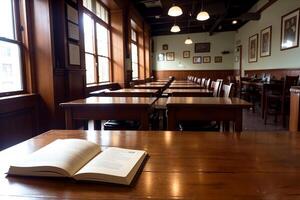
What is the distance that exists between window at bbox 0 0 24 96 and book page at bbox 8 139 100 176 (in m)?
2.25

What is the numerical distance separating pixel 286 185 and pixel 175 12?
5.18 metres

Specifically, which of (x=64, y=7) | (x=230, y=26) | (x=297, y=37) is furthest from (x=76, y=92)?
(x=230, y=26)

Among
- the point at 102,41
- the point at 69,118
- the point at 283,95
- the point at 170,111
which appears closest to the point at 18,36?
the point at 69,118

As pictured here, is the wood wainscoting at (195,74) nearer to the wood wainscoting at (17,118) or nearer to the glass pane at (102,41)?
the glass pane at (102,41)

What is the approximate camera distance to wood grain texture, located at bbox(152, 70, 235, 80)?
12.6 metres

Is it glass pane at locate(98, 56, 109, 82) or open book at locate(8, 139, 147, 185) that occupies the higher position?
glass pane at locate(98, 56, 109, 82)

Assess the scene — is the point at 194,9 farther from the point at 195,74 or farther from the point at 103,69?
the point at 195,74

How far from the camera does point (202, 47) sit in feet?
41.2

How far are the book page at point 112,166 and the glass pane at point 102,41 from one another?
5.17 metres

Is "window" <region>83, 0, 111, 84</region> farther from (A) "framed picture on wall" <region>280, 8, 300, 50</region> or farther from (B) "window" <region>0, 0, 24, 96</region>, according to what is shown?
(A) "framed picture on wall" <region>280, 8, 300, 50</region>

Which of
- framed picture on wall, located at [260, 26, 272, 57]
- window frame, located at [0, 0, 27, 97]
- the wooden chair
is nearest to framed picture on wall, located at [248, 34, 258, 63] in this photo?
framed picture on wall, located at [260, 26, 272, 57]

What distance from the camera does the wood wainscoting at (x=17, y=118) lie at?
2492mm

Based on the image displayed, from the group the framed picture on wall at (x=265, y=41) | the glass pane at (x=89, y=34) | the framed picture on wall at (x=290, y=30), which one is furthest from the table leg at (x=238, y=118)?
A: the framed picture on wall at (x=265, y=41)

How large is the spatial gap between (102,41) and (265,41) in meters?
5.37
